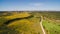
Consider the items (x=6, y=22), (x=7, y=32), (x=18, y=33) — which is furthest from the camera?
(x=6, y=22)

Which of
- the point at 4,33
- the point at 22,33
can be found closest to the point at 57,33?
the point at 22,33

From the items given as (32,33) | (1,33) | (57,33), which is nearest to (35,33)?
(32,33)

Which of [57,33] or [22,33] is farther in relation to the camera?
[57,33]

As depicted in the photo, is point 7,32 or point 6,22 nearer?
point 7,32

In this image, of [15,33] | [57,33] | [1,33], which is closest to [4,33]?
[1,33]

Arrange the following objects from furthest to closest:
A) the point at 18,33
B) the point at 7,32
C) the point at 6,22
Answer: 1. the point at 6,22
2. the point at 7,32
3. the point at 18,33

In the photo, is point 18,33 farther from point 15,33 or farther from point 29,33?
point 29,33

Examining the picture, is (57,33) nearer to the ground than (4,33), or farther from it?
nearer to the ground

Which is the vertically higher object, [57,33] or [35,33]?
[35,33]

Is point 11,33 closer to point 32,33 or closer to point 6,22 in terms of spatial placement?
point 32,33
